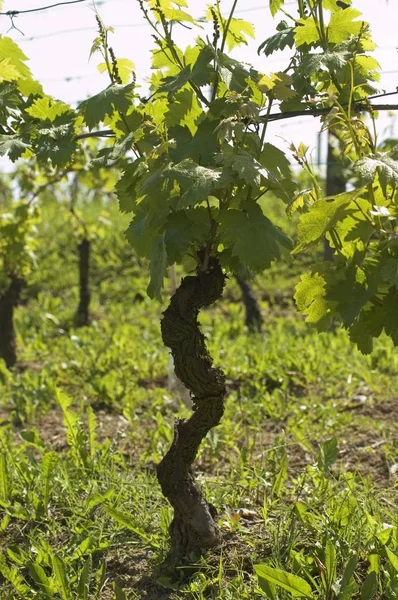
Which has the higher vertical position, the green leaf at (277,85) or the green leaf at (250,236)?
the green leaf at (277,85)

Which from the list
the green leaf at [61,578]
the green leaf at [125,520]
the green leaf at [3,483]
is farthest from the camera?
the green leaf at [3,483]

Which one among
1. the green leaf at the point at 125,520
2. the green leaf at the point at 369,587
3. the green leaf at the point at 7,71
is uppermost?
the green leaf at the point at 7,71

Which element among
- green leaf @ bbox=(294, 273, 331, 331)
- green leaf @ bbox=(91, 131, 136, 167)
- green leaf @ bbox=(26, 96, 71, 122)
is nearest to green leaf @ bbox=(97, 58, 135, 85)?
green leaf @ bbox=(26, 96, 71, 122)

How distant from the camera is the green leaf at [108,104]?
2.72 meters

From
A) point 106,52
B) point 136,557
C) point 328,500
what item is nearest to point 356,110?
point 106,52

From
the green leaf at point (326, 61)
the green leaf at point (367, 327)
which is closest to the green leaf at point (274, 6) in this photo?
the green leaf at point (326, 61)

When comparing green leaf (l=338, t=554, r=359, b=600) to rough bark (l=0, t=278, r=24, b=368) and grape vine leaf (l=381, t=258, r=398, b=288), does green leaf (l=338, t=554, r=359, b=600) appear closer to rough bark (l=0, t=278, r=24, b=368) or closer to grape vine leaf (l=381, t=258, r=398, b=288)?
grape vine leaf (l=381, t=258, r=398, b=288)

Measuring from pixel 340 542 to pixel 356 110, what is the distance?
1.48 meters

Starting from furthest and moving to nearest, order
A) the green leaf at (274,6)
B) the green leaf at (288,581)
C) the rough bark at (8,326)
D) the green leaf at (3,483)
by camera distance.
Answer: the rough bark at (8,326), the green leaf at (3,483), the green leaf at (274,6), the green leaf at (288,581)

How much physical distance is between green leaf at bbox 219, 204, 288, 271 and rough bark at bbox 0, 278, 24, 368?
14.5 ft

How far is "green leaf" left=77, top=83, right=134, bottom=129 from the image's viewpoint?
8.92 ft

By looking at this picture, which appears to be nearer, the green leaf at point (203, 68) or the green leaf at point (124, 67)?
the green leaf at point (203, 68)

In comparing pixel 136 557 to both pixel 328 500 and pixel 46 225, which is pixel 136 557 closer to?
pixel 328 500

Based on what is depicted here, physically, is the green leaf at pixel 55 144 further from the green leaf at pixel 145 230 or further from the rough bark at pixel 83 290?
the rough bark at pixel 83 290
